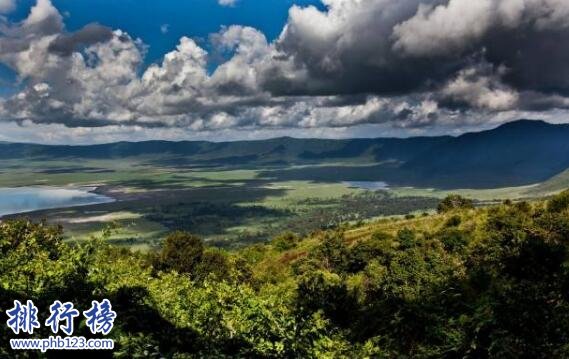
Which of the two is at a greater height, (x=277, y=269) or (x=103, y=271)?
(x=103, y=271)

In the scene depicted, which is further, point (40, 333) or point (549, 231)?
point (549, 231)

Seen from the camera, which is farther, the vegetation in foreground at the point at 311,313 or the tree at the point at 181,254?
the tree at the point at 181,254

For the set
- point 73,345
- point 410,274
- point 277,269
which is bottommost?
point 277,269

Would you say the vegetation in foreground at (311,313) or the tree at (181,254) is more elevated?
the vegetation in foreground at (311,313)

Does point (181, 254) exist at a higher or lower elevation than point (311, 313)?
lower

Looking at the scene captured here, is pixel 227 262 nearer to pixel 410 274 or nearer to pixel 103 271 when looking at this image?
pixel 410 274

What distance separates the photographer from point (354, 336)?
30.6 meters

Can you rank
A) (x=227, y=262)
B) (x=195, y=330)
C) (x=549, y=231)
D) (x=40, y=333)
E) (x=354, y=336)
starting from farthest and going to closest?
(x=227, y=262)
(x=549, y=231)
(x=354, y=336)
(x=195, y=330)
(x=40, y=333)

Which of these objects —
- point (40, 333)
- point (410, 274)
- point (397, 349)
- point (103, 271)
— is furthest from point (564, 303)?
point (410, 274)

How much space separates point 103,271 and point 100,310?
7.98 meters

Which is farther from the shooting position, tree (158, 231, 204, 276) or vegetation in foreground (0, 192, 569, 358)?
tree (158, 231, 204, 276)

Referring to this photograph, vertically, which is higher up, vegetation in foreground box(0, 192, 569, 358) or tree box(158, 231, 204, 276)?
vegetation in foreground box(0, 192, 569, 358)

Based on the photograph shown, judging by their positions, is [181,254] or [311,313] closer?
[311,313]

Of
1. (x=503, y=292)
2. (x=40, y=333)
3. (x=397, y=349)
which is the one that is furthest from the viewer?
(x=397, y=349)
